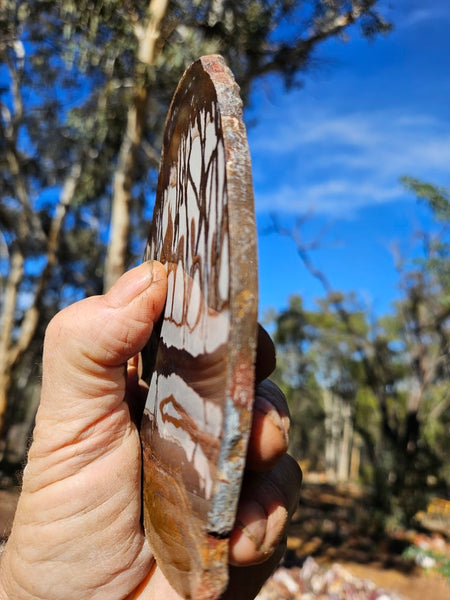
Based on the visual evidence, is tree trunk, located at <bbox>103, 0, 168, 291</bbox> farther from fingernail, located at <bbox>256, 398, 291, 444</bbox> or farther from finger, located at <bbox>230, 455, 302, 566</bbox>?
fingernail, located at <bbox>256, 398, 291, 444</bbox>

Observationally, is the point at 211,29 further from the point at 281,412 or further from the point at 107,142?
the point at 281,412

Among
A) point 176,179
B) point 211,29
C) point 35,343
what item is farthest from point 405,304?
point 176,179

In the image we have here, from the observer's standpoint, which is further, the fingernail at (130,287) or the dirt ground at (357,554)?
the dirt ground at (357,554)

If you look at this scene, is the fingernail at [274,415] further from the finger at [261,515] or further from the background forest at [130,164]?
the background forest at [130,164]

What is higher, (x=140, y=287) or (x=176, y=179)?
(x=176, y=179)

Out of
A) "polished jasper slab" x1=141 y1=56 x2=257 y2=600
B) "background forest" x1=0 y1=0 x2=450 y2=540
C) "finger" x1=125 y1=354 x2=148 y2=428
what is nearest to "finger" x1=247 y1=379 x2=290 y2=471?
"polished jasper slab" x1=141 y1=56 x2=257 y2=600

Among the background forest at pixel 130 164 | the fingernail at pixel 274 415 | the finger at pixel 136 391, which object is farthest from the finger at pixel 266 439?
the background forest at pixel 130 164
